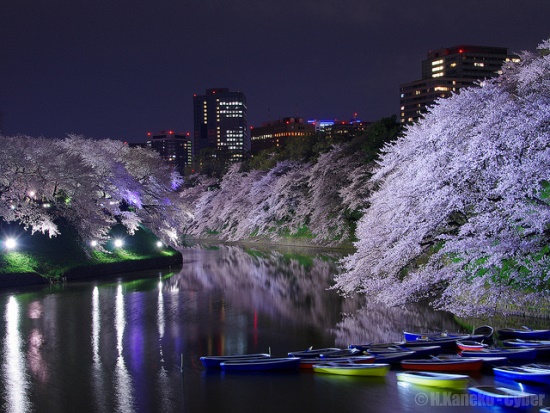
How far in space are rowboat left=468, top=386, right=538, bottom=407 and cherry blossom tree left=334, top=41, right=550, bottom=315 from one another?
7.45 meters

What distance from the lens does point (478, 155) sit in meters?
20.0

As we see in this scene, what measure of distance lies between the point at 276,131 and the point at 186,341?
551 feet

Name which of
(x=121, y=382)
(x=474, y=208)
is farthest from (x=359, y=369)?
(x=474, y=208)

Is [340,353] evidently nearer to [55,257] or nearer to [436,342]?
[436,342]

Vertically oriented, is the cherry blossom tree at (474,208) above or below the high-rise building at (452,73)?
below

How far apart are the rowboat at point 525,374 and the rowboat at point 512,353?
1.09m

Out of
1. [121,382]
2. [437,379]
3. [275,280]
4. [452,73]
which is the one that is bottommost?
[121,382]

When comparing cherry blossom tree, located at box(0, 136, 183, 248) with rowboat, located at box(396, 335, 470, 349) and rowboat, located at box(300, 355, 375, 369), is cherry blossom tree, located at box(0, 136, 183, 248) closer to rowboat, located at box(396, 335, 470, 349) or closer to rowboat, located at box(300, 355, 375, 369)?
rowboat, located at box(300, 355, 375, 369)

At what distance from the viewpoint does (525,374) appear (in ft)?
43.0

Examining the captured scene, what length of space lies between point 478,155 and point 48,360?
15.0 m

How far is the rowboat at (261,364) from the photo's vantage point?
14.9 meters

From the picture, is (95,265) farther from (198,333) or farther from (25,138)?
(198,333)

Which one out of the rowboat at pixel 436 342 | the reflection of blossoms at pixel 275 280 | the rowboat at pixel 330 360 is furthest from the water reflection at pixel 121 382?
the rowboat at pixel 436 342

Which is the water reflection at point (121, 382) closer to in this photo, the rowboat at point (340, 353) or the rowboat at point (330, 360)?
the rowboat at point (330, 360)
